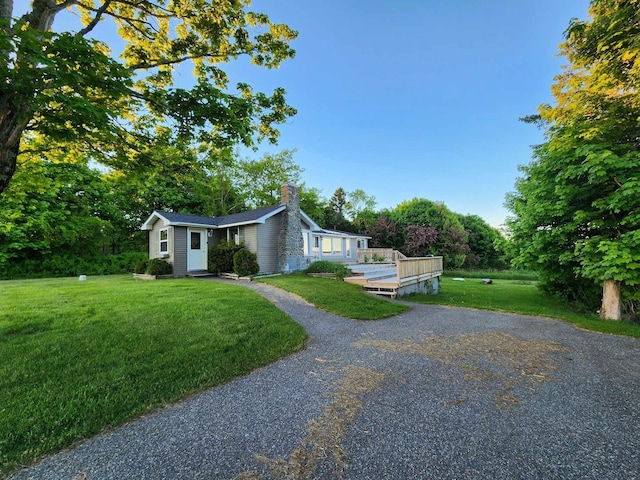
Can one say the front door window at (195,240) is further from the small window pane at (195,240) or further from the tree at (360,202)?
the tree at (360,202)

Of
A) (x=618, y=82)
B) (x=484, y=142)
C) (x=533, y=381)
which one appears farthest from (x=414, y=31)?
(x=533, y=381)

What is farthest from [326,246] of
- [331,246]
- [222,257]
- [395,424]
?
[395,424]

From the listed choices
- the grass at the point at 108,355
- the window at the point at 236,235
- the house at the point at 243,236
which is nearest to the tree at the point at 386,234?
the house at the point at 243,236

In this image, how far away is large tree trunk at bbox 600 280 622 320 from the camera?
7.52m

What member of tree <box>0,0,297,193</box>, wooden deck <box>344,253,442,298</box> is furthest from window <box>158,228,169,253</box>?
wooden deck <box>344,253,442,298</box>

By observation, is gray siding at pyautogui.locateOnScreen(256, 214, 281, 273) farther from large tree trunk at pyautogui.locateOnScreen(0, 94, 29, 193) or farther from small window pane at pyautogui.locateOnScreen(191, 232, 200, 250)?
large tree trunk at pyautogui.locateOnScreen(0, 94, 29, 193)

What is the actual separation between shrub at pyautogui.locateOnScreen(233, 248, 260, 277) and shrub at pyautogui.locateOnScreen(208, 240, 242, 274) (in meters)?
0.93

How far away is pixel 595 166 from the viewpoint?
20.5 ft

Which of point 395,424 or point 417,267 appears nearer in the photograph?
point 395,424

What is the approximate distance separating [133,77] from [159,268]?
407 inches

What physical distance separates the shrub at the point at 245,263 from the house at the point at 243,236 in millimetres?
811

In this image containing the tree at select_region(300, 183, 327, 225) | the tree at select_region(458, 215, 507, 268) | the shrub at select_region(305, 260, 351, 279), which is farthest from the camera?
the tree at select_region(300, 183, 327, 225)

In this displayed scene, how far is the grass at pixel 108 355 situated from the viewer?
247 centimetres

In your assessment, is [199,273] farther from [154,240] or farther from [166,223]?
[154,240]
